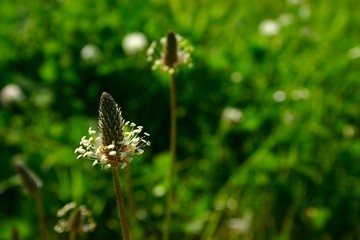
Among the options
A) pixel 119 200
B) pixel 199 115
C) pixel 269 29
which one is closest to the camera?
pixel 119 200

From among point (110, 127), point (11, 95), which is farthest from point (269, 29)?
point (110, 127)

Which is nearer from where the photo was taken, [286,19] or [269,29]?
[269,29]

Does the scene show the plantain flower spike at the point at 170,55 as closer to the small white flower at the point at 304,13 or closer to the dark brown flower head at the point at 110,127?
the dark brown flower head at the point at 110,127

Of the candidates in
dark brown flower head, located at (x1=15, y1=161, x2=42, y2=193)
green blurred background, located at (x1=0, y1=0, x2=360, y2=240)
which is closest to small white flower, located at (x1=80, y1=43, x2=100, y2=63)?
green blurred background, located at (x1=0, y1=0, x2=360, y2=240)

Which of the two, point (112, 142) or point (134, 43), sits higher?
point (134, 43)

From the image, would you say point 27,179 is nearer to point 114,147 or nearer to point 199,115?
point 114,147
